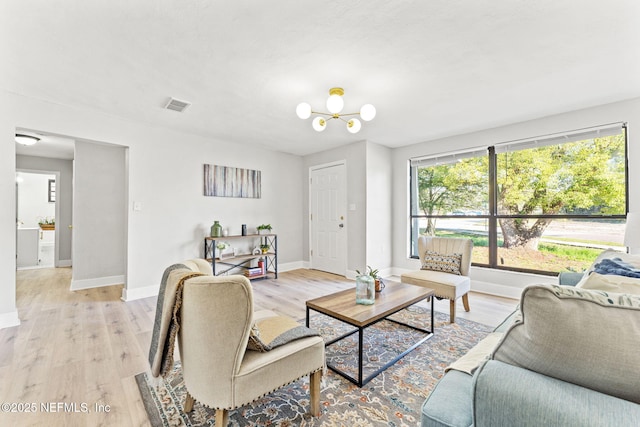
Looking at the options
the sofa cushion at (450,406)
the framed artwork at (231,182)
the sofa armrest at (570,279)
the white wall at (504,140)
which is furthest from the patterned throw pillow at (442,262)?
the framed artwork at (231,182)

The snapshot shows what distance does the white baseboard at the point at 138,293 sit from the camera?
357 cm

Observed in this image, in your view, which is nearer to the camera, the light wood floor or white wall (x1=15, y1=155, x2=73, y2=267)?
the light wood floor

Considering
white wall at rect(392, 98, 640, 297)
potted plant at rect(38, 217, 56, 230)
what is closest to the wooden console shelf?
white wall at rect(392, 98, 640, 297)

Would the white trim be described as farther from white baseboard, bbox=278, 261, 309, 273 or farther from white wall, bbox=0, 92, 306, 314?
white baseboard, bbox=278, 261, 309, 273

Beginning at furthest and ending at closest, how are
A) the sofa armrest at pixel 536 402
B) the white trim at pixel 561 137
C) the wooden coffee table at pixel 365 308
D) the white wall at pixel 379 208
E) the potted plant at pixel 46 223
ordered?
1. the potted plant at pixel 46 223
2. the white wall at pixel 379 208
3. the white trim at pixel 561 137
4. the wooden coffee table at pixel 365 308
5. the sofa armrest at pixel 536 402

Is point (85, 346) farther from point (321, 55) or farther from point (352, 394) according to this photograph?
point (321, 55)

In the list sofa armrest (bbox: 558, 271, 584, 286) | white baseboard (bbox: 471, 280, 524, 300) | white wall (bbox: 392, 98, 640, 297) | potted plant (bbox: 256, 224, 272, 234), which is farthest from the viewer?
potted plant (bbox: 256, 224, 272, 234)

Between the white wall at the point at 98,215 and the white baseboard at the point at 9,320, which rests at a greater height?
the white wall at the point at 98,215

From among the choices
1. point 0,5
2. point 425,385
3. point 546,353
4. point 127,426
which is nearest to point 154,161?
point 0,5

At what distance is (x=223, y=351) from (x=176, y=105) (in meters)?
2.85

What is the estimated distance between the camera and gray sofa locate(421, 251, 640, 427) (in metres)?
0.66

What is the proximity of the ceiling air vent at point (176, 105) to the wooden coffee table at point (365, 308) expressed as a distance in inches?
98.4

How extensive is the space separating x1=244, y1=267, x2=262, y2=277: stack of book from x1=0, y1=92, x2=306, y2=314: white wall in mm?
653

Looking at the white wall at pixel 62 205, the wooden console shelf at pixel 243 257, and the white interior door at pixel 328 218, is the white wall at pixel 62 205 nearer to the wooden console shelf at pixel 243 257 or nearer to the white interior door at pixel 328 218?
the wooden console shelf at pixel 243 257
